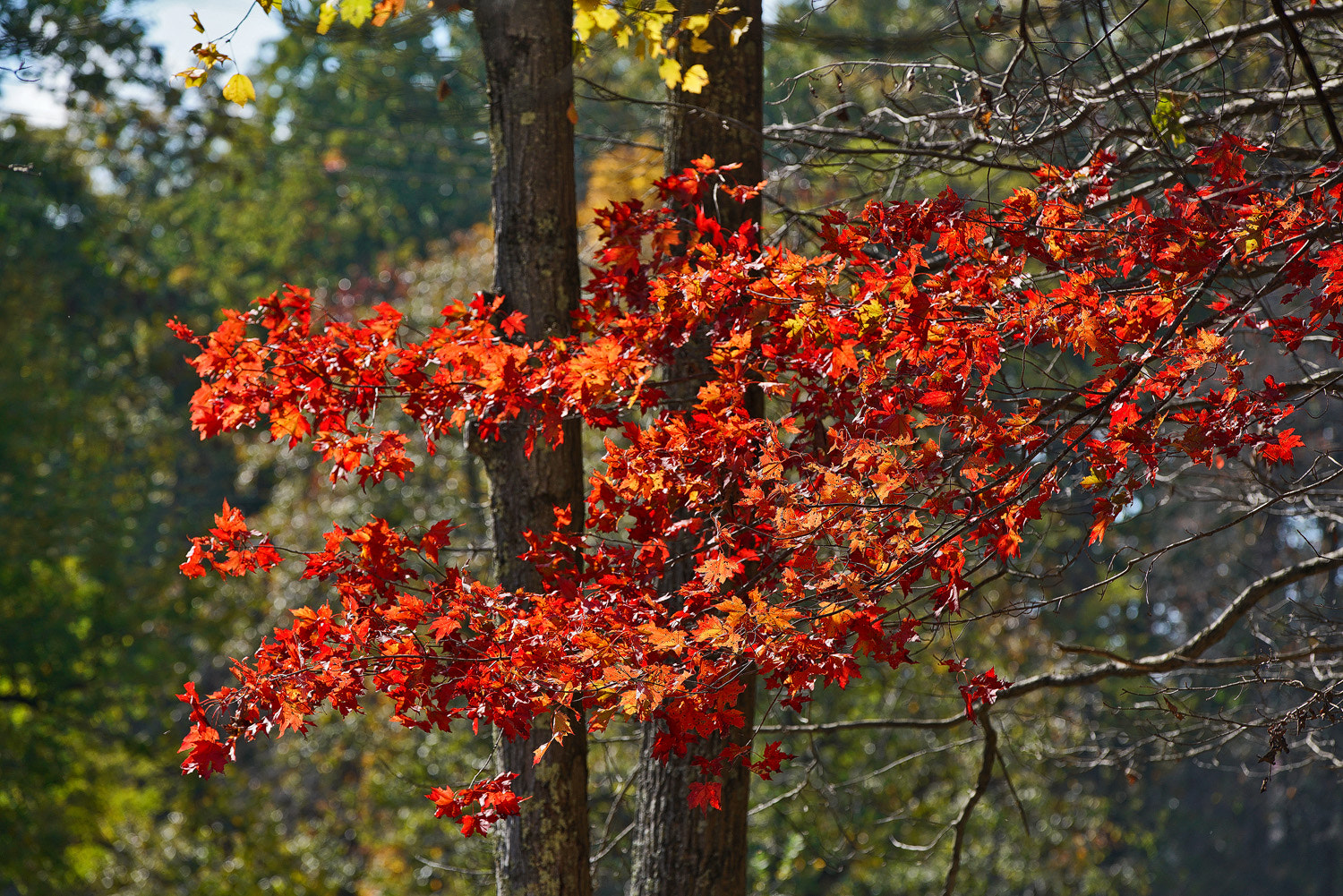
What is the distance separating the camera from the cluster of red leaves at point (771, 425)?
2719 mm

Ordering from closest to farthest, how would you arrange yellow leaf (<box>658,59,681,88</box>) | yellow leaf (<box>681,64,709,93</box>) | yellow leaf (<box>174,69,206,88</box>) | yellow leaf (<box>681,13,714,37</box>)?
yellow leaf (<box>174,69,206,88</box>), yellow leaf (<box>681,13,714,37</box>), yellow leaf (<box>681,64,709,93</box>), yellow leaf (<box>658,59,681,88</box>)

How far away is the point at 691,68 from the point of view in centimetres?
388

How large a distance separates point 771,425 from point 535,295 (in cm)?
112

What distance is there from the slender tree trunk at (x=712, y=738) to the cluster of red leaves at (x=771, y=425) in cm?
56

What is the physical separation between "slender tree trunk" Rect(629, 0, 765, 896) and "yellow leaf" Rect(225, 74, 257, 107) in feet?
4.44

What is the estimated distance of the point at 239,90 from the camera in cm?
361

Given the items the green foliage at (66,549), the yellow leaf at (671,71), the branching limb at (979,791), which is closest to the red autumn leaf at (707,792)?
the branching limb at (979,791)

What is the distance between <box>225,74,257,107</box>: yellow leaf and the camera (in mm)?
3555

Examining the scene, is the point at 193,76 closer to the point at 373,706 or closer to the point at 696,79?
the point at 696,79

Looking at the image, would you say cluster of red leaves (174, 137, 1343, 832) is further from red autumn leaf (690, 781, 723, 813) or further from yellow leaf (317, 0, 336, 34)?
yellow leaf (317, 0, 336, 34)

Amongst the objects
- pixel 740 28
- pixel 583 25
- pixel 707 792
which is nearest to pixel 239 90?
pixel 583 25

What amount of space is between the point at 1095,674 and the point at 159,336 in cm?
1386

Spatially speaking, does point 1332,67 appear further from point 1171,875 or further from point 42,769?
point 1171,875

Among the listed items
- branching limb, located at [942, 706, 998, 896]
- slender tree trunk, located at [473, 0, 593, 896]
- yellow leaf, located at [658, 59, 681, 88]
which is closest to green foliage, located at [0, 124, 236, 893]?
slender tree trunk, located at [473, 0, 593, 896]
